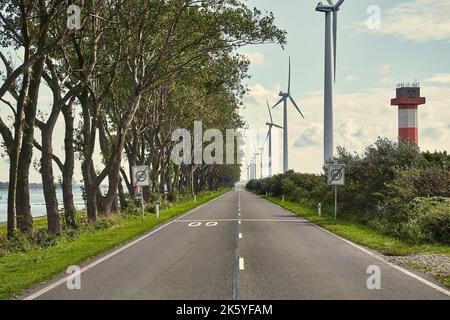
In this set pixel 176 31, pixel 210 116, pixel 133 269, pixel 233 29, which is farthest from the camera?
pixel 210 116

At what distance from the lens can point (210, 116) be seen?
157 feet

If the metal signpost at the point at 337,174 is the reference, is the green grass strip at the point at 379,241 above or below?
below

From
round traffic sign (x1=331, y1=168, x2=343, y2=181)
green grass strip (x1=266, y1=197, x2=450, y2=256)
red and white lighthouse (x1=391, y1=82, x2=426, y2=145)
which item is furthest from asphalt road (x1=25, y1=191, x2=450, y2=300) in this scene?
red and white lighthouse (x1=391, y1=82, x2=426, y2=145)

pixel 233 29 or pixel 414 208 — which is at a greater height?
pixel 233 29

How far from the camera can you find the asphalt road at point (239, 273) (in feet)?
30.8

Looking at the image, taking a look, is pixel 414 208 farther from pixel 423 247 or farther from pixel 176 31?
pixel 176 31

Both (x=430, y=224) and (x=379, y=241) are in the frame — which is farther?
(x=379, y=241)

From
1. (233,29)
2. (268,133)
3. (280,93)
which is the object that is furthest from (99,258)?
(268,133)

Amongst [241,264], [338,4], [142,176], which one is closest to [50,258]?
[241,264]

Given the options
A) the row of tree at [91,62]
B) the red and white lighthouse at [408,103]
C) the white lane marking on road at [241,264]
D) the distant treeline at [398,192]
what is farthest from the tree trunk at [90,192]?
the red and white lighthouse at [408,103]

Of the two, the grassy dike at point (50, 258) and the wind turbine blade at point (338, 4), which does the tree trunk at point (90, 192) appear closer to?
the grassy dike at point (50, 258)

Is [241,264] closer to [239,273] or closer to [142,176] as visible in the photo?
[239,273]

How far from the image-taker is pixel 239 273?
11625 millimetres
